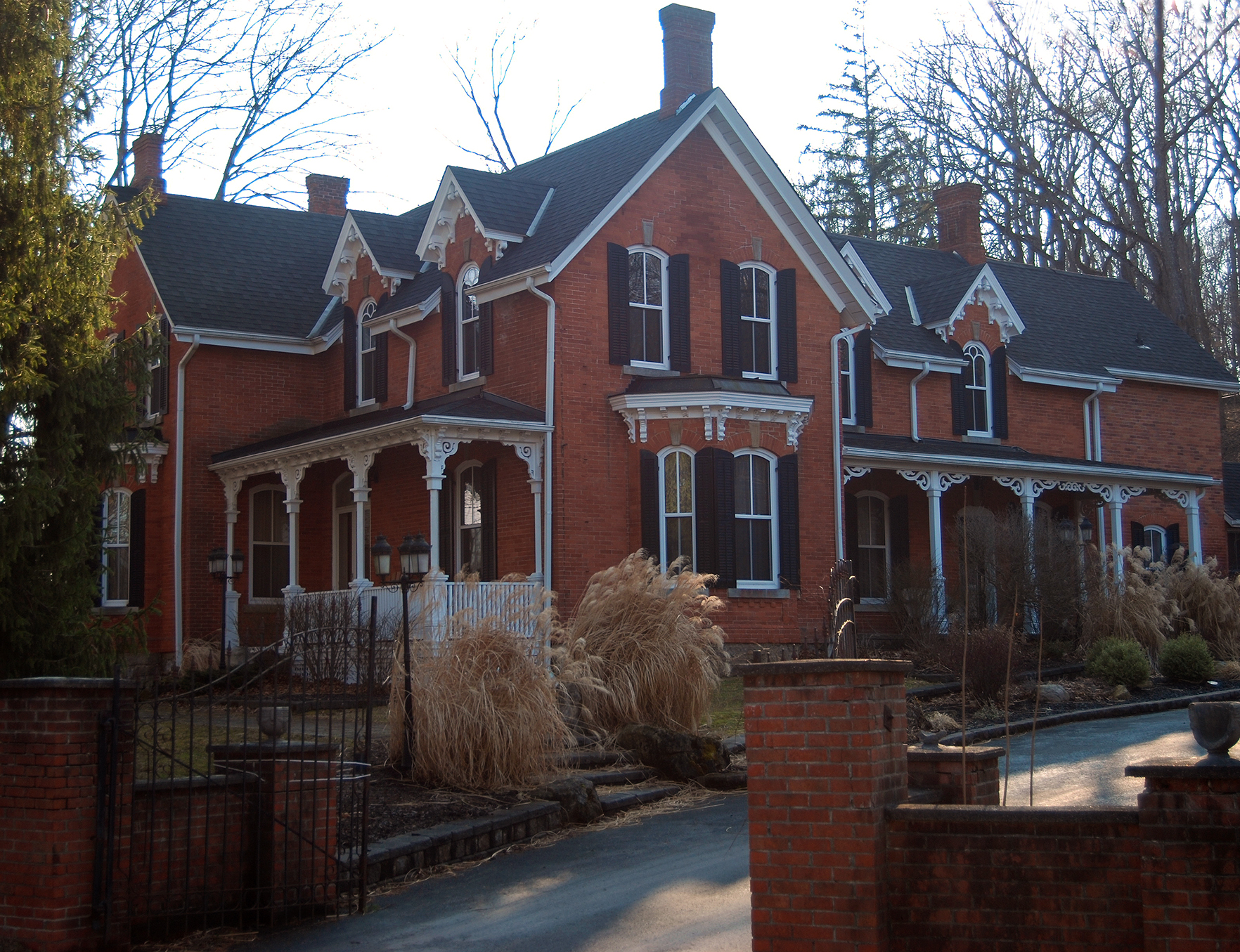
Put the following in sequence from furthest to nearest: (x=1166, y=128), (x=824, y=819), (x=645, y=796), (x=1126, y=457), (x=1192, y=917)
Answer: (x=1166, y=128), (x=1126, y=457), (x=645, y=796), (x=824, y=819), (x=1192, y=917)

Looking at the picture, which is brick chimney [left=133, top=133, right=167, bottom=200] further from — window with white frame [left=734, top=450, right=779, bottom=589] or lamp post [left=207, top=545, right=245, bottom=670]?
window with white frame [left=734, top=450, right=779, bottom=589]

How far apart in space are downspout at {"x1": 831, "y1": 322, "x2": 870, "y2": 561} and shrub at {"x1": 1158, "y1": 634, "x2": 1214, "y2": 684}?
529cm

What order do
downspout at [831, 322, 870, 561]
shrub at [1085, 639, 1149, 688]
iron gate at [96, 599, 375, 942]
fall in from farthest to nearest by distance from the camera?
downspout at [831, 322, 870, 561] < shrub at [1085, 639, 1149, 688] < iron gate at [96, 599, 375, 942]

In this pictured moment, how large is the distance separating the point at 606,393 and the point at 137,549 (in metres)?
9.50

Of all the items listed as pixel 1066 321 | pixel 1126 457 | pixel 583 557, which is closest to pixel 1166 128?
pixel 1066 321

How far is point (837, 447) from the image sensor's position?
22.2 meters

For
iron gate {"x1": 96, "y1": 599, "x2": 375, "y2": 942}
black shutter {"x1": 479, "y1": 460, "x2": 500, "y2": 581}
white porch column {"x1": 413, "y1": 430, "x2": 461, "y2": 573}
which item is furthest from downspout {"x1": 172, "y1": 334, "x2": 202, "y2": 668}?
iron gate {"x1": 96, "y1": 599, "x2": 375, "y2": 942}

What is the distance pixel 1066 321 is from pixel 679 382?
13.7 metres

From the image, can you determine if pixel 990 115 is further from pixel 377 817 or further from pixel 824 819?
pixel 824 819

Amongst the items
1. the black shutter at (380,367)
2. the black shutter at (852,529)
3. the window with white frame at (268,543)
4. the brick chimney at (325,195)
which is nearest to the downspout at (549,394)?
the black shutter at (380,367)

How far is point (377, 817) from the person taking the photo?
10.5m

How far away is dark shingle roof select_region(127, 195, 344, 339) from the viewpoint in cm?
2448

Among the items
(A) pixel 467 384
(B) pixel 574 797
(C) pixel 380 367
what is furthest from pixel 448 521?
(B) pixel 574 797

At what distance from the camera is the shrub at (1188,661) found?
1794 cm
